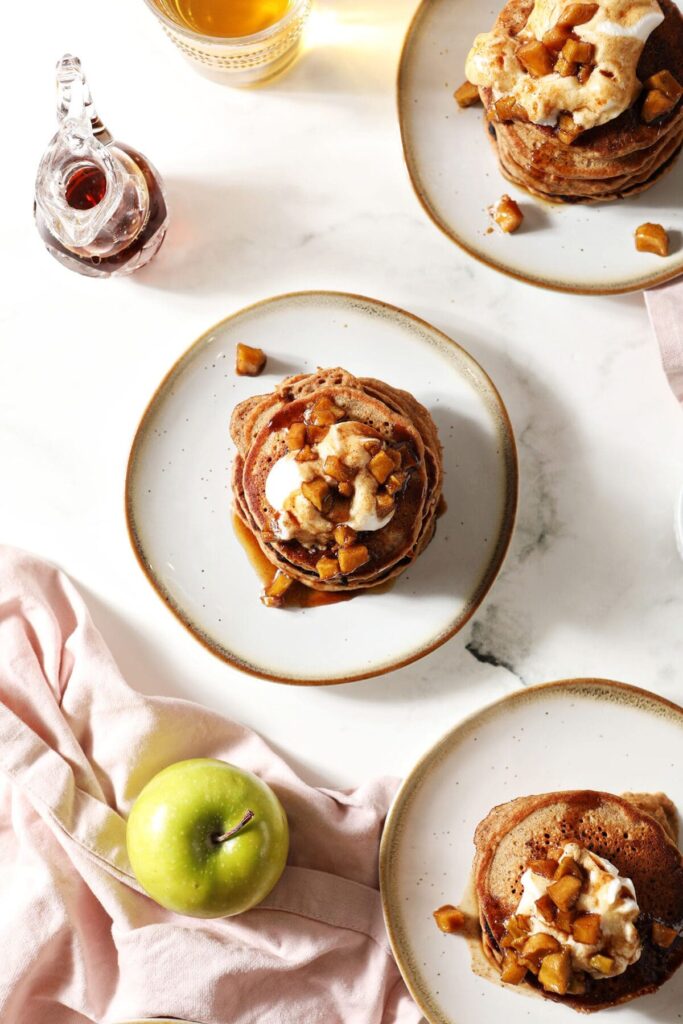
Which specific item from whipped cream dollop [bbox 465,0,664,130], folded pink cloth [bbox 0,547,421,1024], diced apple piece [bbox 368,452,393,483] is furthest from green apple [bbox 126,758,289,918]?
whipped cream dollop [bbox 465,0,664,130]

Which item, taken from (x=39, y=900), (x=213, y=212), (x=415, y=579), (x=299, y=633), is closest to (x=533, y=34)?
(x=213, y=212)

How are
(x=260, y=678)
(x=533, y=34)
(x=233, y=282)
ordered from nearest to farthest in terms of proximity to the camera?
(x=533, y=34)
(x=260, y=678)
(x=233, y=282)

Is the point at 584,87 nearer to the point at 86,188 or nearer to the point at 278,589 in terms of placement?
the point at 86,188

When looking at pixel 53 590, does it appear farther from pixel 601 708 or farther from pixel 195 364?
pixel 601 708

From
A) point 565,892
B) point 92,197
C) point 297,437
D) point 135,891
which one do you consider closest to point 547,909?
point 565,892

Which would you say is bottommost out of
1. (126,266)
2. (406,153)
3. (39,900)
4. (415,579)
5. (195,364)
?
(39,900)

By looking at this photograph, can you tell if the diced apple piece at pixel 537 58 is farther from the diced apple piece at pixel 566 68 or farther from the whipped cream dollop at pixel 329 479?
the whipped cream dollop at pixel 329 479
